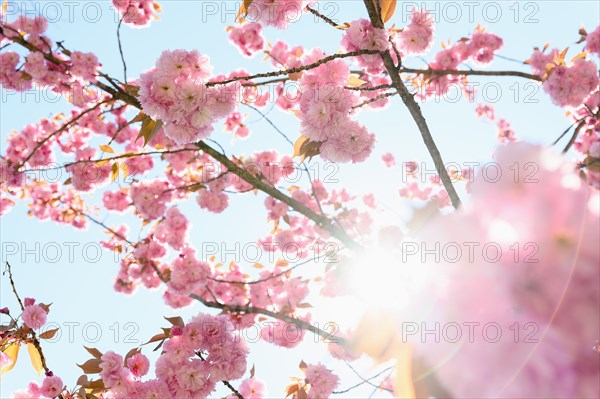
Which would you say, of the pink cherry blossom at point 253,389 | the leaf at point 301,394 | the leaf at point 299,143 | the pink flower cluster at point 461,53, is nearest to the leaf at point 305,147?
the leaf at point 299,143

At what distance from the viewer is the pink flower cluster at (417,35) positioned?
2416mm

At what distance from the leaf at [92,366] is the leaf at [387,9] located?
2025 mm

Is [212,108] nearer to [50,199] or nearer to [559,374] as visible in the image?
[559,374]

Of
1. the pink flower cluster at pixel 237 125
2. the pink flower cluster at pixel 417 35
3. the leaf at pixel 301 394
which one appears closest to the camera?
the pink flower cluster at pixel 417 35

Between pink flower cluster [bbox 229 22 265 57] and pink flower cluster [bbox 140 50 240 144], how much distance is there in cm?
312

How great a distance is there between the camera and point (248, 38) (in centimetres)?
453

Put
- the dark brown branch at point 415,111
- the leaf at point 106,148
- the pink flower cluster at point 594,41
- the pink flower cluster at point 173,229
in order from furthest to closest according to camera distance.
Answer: the pink flower cluster at point 173,229, the pink flower cluster at point 594,41, the leaf at point 106,148, the dark brown branch at point 415,111

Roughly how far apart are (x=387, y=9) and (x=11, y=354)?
8.38ft

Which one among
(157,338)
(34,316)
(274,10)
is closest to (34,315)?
(34,316)

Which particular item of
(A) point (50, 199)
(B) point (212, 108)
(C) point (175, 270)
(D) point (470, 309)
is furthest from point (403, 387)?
(A) point (50, 199)

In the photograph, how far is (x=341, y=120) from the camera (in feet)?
5.41

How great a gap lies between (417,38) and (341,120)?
1.15 meters

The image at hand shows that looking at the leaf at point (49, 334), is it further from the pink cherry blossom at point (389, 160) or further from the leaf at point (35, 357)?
the pink cherry blossom at point (389, 160)

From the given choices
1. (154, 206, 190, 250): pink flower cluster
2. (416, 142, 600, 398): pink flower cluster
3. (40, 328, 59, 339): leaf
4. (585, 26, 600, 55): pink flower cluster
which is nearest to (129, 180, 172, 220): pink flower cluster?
(154, 206, 190, 250): pink flower cluster
